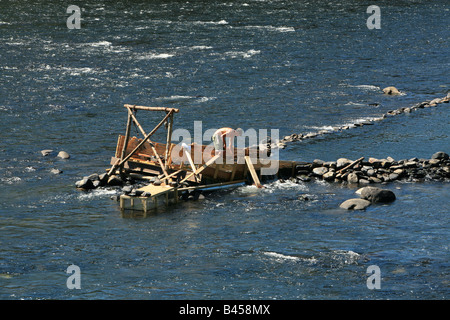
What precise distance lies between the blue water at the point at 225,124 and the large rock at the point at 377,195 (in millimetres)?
574

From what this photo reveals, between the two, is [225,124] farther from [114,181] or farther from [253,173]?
[114,181]

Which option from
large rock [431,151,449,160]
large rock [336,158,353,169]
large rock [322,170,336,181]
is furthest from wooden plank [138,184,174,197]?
large rock [431,151,449,160]

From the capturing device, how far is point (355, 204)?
36.6 m

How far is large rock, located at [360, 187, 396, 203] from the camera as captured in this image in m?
37.2

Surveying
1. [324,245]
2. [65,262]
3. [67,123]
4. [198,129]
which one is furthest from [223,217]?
[67,123]

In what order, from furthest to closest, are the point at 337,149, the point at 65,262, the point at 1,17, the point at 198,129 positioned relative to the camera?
the point at 1,17 < the point at 198,129 < the point at 337,149 < the point at 65,262

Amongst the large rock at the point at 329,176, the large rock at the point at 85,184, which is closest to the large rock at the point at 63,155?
the large rock at the point at 85,184

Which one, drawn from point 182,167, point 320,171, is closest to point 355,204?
point 320,171

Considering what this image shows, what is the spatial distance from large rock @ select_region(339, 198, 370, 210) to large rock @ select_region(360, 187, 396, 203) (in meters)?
0.56

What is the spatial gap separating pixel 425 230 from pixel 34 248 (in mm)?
16533

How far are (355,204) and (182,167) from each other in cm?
891

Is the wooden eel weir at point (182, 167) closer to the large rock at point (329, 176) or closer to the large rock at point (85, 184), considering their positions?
the large rock at point (85, 184)
